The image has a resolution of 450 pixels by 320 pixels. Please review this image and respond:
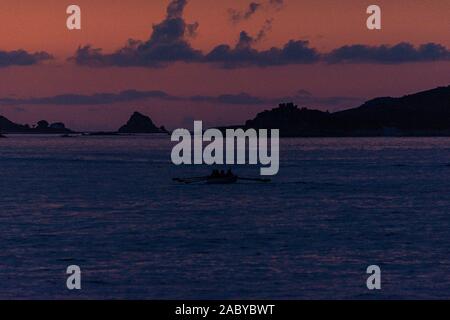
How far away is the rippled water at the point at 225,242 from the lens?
104 ft

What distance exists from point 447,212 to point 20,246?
3322 cm

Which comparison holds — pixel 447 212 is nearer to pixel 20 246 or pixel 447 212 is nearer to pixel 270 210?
pixel 270 210

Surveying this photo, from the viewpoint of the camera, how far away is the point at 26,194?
3108 inches

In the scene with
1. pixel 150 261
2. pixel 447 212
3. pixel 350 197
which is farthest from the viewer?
pixel 350 197

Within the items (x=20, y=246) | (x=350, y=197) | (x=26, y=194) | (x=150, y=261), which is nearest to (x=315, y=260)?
(x=150, y=261)

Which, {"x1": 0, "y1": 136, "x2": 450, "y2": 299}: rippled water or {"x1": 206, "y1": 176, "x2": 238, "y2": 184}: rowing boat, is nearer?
{"x1": 0, "y1": 136, "x2": 450, "y2": 299}: rippled water

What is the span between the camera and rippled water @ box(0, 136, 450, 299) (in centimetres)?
3162

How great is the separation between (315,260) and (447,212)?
26.3 m

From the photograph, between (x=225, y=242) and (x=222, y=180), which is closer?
(x=225, y=242)

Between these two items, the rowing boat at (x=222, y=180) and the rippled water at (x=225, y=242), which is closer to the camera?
the rippled water at (x=225, y=242)

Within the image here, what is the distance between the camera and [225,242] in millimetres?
44250
